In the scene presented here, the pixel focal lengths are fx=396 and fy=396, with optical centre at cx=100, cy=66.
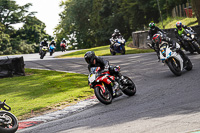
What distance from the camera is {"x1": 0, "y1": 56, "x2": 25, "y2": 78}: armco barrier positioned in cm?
1970

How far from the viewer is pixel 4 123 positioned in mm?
7949

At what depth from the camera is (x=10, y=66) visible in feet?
65.4

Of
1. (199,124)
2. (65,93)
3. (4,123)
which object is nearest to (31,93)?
(65,93)

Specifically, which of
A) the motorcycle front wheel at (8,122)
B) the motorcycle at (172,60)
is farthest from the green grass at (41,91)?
the motorcycle at (172,60)

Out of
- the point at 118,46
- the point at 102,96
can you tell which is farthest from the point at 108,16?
the point at 102,96

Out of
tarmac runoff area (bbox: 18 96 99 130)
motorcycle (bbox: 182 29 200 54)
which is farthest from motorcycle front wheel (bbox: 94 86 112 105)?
motorcycle (bbox: 182 29 200 54)

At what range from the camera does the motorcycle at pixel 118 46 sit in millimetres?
27219

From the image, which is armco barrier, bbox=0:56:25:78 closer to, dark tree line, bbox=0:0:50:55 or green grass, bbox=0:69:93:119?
green grass, bbox=0:69:93:119

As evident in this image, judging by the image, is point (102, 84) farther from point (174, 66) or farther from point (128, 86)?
point (174, 66)

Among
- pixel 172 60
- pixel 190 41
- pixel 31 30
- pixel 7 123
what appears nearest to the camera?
pixel 7 123

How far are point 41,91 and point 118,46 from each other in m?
13.5

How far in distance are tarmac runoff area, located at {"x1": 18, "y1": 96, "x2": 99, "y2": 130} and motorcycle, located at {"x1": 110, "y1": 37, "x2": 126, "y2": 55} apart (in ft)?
52.5

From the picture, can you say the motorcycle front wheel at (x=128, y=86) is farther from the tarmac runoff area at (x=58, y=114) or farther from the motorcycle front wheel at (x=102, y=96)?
the tarmac runoff area at (x=58, y=114)

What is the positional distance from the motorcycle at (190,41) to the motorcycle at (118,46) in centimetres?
877
